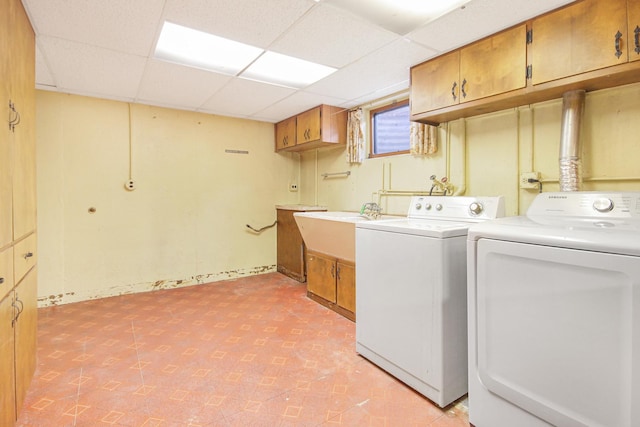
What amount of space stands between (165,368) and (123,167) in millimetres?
2644

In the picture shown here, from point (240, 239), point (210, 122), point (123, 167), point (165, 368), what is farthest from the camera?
point (240, 239)

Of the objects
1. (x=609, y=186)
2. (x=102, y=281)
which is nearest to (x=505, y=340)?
(x=609, y=186)

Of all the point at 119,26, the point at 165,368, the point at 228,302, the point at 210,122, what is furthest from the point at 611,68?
the point at 210,122

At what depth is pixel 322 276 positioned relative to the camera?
3.44 metres

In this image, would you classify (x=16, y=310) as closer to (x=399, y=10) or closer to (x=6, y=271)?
(x=6, y=271)

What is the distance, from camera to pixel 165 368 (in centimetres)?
219

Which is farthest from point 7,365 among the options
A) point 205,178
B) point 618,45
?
point 618,45

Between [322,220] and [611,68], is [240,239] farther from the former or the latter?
[611,68]

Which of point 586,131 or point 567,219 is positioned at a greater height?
point 586,131

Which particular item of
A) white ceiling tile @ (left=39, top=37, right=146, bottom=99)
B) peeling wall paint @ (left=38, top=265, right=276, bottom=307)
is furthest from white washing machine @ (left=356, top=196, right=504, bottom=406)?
peeling wall paint @ (left=38, top=265, right=276, bottom=307)

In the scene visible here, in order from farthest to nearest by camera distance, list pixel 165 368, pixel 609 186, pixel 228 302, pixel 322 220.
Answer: pixel 228 302
pixel 322 220
pixel 165 368
pixel 609 186

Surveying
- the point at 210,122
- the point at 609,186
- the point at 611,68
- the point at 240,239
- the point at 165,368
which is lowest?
the point at 165,368

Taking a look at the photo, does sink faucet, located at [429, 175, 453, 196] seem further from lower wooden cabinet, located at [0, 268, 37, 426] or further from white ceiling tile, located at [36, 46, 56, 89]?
white ceiling tile, located at [36, 46, 56, 89]

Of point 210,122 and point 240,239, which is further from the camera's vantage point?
point 240,239
